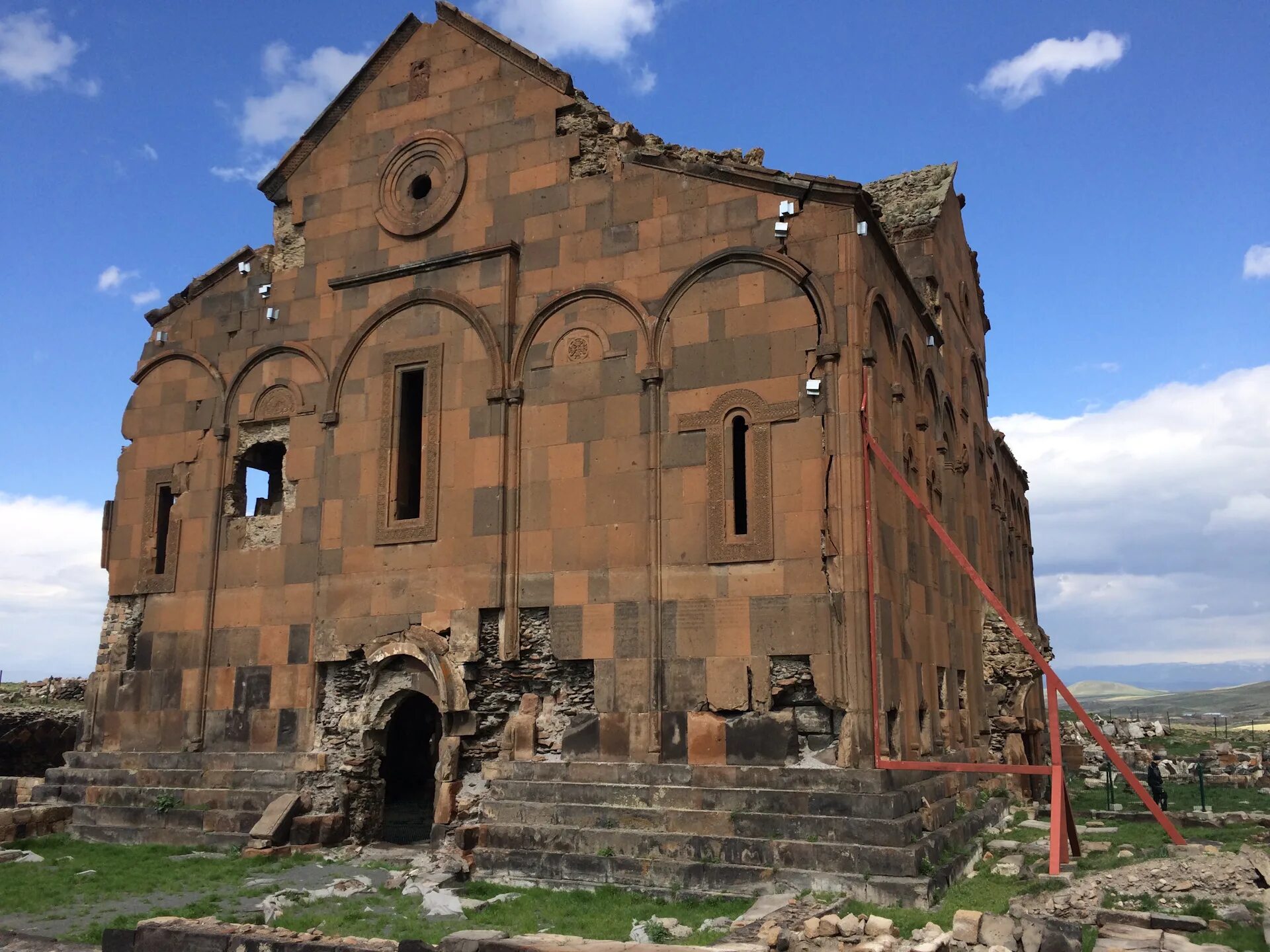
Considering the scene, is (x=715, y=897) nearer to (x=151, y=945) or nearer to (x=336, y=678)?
(x=151, y=945)

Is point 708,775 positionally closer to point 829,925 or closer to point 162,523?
point 829,925

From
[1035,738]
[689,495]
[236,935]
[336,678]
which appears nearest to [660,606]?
[689,495]

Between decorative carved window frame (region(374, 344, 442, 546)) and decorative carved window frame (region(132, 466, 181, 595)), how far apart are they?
12.9 feet

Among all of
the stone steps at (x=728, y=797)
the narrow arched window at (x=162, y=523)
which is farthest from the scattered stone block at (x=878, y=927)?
the narrow arched window at (x=162, y=523)

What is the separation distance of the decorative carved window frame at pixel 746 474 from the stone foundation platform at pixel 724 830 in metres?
2.39

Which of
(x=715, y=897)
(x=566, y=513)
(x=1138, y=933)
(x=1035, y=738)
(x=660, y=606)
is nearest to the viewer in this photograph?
(x=1138, y=933)

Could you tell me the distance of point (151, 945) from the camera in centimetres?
851

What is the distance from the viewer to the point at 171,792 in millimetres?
15203

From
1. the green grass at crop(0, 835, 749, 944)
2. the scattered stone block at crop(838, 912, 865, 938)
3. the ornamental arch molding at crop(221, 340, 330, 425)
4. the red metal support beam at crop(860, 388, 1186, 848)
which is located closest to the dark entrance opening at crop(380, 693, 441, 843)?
the green grass at crop(0, 835, 749, 944)

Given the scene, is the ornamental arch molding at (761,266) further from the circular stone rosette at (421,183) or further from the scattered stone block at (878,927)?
the scattered stone block at (878,927)

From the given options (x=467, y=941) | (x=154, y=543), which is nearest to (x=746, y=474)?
(x=467, y=941)

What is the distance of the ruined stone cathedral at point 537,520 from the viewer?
12016 mm

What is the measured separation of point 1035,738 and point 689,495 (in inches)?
472

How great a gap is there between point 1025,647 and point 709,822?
12.3 feet
